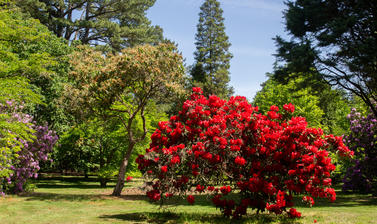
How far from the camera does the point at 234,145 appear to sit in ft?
29.1

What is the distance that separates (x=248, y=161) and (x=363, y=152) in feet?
41.7

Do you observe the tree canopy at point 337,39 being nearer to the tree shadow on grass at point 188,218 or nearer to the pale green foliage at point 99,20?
the tree shadow on grass at point 188,218

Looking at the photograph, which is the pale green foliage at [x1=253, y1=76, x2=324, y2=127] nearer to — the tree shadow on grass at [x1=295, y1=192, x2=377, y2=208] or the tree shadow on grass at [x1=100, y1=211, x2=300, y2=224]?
the tree shadow on grass at [x1=295, y1=192, x2=377, y2=208]

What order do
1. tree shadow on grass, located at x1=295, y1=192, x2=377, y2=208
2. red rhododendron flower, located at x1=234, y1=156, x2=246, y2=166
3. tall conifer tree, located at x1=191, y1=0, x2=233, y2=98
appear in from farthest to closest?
tall conifer tree, located at x1=191, y1=0, x2=233, y2=98 → tree shadow on grass, located at x1=295, y1=192, x2=377, y2=208 → red rhododendron flower, located at x1=234, y1=156, x2=246, y2=166

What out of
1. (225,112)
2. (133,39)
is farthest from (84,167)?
(225,112)

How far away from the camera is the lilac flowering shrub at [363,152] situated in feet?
59.6

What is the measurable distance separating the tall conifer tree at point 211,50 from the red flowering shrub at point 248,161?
3289cm

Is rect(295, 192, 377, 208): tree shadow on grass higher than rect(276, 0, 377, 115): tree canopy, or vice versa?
rect(276, 0, 377, 115): tree canopy

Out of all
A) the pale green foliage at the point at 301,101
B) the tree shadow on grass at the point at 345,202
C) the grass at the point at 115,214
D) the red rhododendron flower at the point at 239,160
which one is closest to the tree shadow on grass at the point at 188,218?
the grass at the point at 115,214

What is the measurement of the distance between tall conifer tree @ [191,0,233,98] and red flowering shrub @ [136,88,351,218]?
1295 inches

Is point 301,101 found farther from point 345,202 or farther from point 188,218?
point 188,218

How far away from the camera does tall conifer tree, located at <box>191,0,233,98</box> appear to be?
42.9 metres

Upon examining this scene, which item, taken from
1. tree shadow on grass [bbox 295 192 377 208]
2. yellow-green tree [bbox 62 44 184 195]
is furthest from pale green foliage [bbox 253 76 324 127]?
yellow-green tree [bbox 62 44 184 195]

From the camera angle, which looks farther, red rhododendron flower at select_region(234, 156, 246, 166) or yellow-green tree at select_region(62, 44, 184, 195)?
yellow-green tree at select_region(62, 44, 184, 195)
